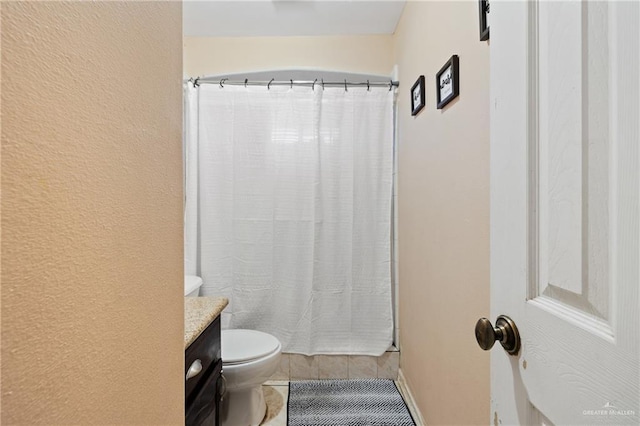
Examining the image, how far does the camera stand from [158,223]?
62cm

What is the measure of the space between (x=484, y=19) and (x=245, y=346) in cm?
170

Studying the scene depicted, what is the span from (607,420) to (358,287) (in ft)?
6.08

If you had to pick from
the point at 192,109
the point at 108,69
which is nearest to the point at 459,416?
the point at 108,69

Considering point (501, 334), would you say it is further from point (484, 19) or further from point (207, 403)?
point (207, 403)

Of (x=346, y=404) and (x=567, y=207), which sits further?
(x=346, y=404)

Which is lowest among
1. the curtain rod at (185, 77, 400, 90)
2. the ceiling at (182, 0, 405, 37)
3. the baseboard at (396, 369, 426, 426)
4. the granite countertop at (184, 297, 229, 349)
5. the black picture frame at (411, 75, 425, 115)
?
the baseboard at (396, 369, 426, 426)

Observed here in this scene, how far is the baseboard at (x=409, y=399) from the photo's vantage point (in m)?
1.73

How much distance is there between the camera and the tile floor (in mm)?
1824

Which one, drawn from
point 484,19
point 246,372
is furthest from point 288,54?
point 246,372

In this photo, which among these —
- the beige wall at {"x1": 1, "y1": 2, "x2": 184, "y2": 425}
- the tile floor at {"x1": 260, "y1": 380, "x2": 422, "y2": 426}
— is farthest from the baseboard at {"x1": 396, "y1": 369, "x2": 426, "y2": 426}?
the beige wall at {"x1": 1, "y1": 2, "x2": 184, "y2": 425}

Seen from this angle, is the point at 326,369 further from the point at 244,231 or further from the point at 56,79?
the point at 56,79

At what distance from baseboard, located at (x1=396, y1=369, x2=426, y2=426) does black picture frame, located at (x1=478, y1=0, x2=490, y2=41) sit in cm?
167

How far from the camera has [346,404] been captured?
1.94m

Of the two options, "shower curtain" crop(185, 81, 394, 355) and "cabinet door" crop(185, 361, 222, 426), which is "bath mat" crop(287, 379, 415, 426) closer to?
"shower curtain" crop(185, 81, 394, 355)
